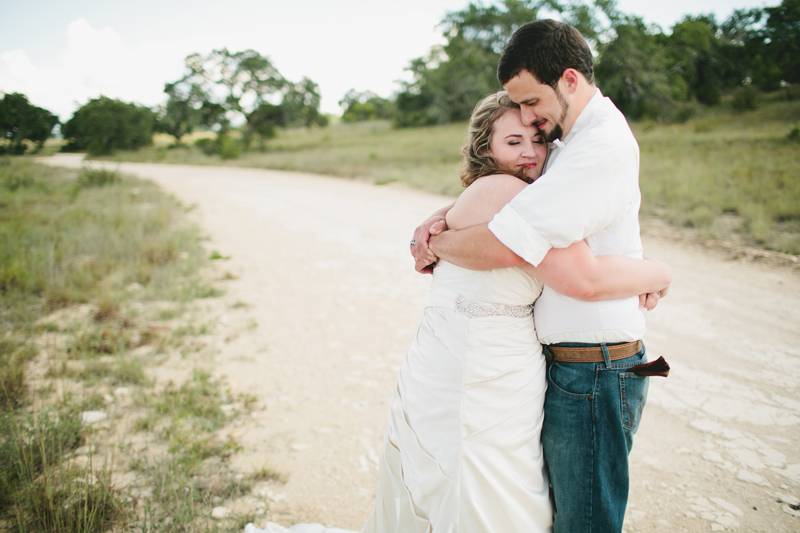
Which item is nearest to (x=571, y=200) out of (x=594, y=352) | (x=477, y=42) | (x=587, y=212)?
(x=587, y=212)

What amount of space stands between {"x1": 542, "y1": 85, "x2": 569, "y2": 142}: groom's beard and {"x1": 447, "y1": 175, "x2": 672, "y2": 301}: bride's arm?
269 mm

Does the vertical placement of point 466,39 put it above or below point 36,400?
above

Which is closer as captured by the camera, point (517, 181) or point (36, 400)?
point (517, 181)

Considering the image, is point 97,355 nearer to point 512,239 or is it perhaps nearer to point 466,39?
point 512,239

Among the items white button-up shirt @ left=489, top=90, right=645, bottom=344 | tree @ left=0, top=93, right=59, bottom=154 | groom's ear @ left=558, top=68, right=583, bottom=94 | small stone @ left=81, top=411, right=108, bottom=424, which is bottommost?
small stone @ left=81, top=411, right=108, bottom=424

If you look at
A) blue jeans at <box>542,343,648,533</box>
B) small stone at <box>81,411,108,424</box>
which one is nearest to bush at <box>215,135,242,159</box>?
small stone at <box>81,411,108,424</box>

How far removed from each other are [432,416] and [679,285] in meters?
5.20

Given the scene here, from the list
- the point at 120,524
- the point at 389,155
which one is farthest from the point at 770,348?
the point at 389,155

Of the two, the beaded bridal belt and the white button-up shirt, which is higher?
the white button-up shirt

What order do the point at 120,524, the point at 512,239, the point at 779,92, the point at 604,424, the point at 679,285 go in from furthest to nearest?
the point at 779,92, the point at 679,285, the point at 120,524, the point at 604,424, the point at 512,239

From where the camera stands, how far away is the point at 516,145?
174 cm

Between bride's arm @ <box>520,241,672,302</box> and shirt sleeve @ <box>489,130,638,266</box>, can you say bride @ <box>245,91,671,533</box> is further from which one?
shirt sleeve @ <box>489,130,638,266</box>

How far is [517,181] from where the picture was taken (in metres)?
1.63

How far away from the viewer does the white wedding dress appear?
1644 mm
